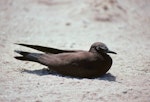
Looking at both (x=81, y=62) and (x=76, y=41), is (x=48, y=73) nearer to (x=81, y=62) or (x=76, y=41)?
(x=81, y=62)

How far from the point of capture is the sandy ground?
5000 mm

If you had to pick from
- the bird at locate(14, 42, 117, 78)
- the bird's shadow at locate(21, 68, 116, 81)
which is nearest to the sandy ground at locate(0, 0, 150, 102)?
the bird's shadow at locate(21, 68, 116, 81)

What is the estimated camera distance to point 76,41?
28.5ft

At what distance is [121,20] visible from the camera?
10570 millimetres

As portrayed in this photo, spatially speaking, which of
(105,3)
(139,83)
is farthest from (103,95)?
(105,3)

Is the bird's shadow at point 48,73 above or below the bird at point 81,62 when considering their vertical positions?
below

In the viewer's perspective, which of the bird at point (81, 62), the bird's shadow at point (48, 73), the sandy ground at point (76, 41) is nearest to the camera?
the sandy ground at point (76, 41)

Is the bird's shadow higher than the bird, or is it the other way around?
the bird

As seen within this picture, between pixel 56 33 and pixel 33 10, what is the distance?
7.12 feet

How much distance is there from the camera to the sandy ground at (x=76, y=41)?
5.00 m

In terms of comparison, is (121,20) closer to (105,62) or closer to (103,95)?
(105,62)

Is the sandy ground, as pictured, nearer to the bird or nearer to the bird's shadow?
the bird's shadow

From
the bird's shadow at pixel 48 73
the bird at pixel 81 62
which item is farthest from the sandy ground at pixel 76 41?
the bird at pixel 81 62

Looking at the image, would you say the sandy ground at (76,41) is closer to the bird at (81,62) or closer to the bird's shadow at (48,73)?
the bird's shadow at (48,73)
